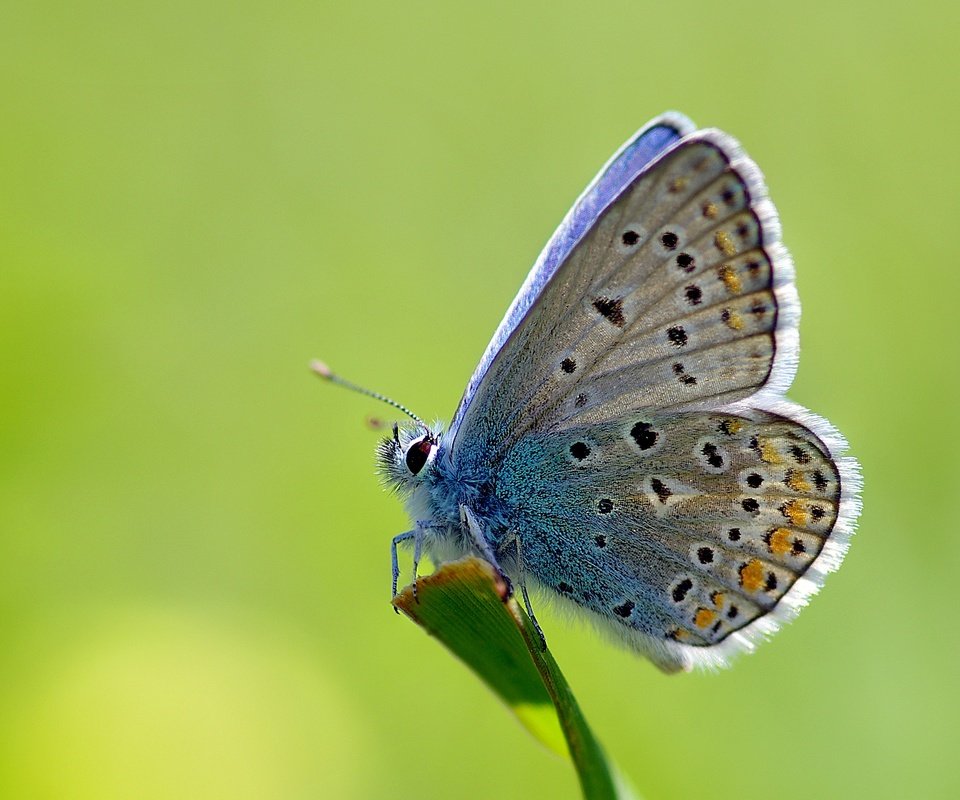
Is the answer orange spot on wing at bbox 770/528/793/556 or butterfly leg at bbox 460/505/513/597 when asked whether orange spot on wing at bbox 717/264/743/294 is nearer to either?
orange spot on wing at bbox 770/528/793/556

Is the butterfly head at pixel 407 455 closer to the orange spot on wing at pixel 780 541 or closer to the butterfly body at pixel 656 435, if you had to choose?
the butterfly body at pixel 656 435

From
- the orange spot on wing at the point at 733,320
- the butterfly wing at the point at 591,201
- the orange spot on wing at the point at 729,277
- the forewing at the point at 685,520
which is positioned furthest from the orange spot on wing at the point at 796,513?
A: the butterfly wing at the point at 591,201

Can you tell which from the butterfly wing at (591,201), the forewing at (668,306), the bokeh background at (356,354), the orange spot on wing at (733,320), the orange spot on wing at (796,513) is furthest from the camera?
the bokeh background at (356,354)

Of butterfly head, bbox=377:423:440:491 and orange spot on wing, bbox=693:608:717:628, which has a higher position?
butterfly head, bbox=377:423:440:491

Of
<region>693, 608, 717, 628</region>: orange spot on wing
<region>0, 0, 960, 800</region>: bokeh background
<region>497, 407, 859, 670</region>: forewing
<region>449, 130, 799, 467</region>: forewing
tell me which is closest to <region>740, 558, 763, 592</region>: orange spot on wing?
<region>497, 407, 859, 670</region>: forewing

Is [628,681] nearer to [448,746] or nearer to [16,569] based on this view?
[448,746]

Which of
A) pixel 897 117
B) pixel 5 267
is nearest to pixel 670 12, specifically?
pixel 897 117

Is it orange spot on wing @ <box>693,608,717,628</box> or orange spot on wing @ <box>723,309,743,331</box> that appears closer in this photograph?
orange spot on wing @ <box>723,309,743,331</box>

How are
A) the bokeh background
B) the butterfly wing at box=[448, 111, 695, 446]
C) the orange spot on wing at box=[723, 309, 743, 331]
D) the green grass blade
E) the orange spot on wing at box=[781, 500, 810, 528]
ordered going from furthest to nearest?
Result: 1. the bokeh background
2. the butterfly wing at box=[448, 111, 695, 446]
3. the orange spot on wing at box=[781, 500, 810, 528]
4. the orange spot on wing at box=[723, 309, 743, 331]
5. the green grass blade
